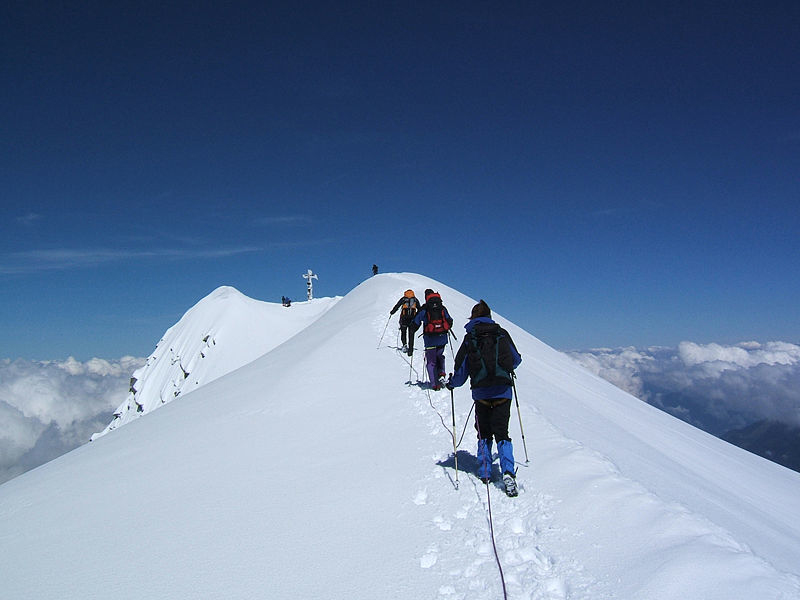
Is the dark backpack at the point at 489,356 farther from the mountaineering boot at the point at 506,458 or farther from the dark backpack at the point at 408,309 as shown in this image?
the dark backpack at the point at 408,309

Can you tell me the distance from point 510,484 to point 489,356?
1710 millimetres

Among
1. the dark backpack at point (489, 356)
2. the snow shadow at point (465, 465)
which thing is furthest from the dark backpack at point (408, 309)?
the dark backpack at point (489, 356)

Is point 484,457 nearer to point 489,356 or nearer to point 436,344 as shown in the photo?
point 489,356

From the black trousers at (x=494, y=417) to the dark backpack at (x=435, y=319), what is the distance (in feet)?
15.6

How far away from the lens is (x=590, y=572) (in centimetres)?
389

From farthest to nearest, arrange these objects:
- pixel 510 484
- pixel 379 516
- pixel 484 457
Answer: pixel 484 457 → pixel 510 484 → pixel 379 516

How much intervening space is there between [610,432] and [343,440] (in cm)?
679

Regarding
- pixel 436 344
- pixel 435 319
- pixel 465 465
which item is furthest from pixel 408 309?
pixel 465 465

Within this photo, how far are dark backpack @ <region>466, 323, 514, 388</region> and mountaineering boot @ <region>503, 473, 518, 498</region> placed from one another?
124cm

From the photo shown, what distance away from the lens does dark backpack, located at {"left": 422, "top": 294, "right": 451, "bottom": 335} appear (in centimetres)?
1084

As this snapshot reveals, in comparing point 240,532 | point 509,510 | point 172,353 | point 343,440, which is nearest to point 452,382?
point 509,510

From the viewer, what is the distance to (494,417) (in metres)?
6.00

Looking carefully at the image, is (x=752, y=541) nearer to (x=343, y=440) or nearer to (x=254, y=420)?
(x=343, y=440)

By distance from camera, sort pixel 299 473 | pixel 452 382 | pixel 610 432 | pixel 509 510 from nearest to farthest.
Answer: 1. pixel 509 510
2. pixel 452 382
3. pixel 299 473
4. pixel 610 432
